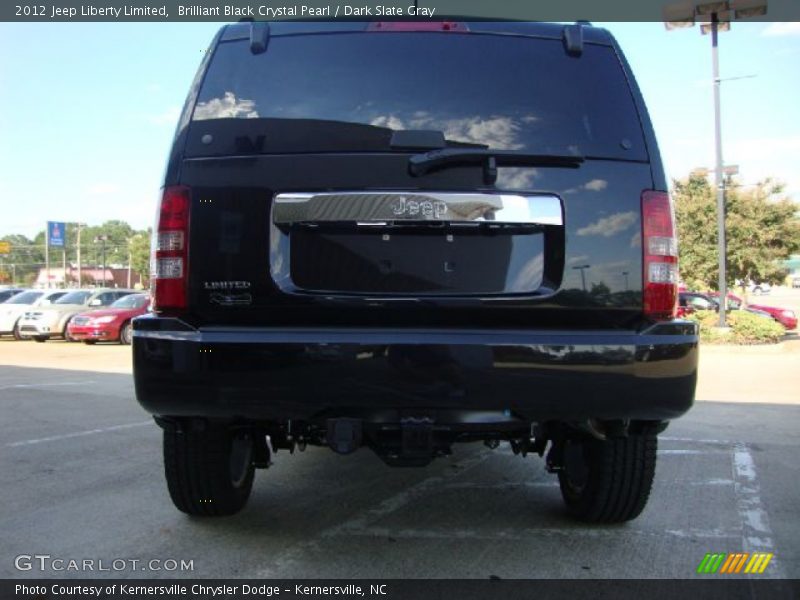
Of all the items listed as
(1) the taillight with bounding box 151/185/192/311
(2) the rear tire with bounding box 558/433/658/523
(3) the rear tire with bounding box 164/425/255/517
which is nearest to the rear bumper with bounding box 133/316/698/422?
(1) the taillight with bounding box 151/185/192/311

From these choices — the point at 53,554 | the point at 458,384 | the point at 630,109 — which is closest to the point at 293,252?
the point at 458,384

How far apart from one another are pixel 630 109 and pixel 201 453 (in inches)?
97.8

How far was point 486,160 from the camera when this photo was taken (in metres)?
2.71

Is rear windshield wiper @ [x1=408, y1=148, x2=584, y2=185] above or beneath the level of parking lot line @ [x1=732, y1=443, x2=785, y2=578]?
above

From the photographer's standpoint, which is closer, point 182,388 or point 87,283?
point 182,388

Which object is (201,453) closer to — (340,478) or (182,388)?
(182,388)

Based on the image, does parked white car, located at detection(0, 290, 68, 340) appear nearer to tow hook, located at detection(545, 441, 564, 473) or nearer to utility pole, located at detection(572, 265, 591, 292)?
tow hook, located at detection(545, 441, 564, 473)

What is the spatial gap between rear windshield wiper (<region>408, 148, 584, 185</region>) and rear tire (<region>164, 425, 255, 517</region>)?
148 cm

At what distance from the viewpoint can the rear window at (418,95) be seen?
2766 mm

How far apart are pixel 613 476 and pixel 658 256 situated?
1.29 metres

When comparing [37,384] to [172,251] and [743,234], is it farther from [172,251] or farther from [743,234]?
[743,234]

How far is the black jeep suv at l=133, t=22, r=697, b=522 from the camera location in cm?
262

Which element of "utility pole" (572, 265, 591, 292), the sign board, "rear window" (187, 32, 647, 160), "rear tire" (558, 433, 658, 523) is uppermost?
the sign board

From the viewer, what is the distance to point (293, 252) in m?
2.72
